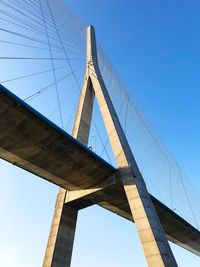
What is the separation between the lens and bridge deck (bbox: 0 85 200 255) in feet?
43.7

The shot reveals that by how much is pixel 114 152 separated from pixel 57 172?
3528 millimetres

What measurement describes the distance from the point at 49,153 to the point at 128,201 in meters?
4.99

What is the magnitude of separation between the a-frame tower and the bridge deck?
995 mm

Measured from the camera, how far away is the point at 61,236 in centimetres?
1617

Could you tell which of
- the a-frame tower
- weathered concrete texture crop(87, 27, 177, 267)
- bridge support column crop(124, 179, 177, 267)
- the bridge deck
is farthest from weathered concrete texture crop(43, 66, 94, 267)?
bridge support column crop(124, 179, 177, 267)

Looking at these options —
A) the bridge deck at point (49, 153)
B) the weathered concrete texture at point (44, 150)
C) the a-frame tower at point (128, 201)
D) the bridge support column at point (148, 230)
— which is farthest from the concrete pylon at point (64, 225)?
the bridge support column at point (148, 230)

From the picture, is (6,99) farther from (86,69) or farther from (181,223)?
(181,223)

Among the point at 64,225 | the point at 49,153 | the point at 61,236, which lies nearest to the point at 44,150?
the point at 49,153

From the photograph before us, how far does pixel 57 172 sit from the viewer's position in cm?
1677

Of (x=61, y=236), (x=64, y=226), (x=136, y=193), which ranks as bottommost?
(x=61, y=236)

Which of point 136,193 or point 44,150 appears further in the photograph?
point 136,193

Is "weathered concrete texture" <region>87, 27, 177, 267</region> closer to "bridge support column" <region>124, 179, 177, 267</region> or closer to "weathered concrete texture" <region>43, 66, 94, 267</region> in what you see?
"bridge support column" <region>124, 179, 177, 267</region>

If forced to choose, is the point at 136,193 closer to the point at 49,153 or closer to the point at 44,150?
the point at 49,153

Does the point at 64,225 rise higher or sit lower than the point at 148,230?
higher
